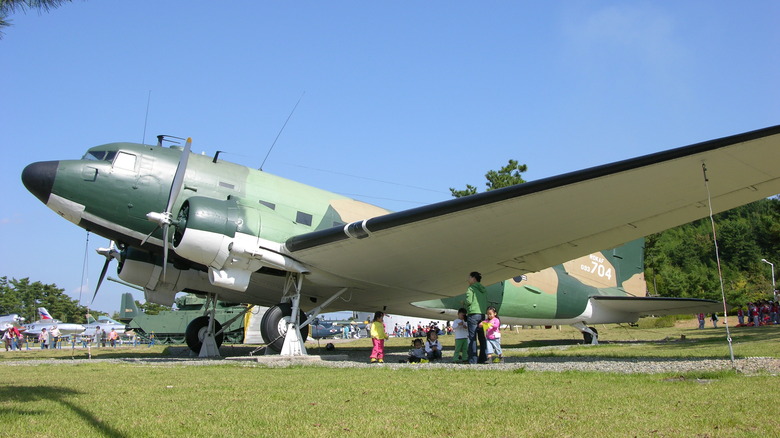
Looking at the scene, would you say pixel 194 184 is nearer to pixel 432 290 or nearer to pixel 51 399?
pixel 432 290

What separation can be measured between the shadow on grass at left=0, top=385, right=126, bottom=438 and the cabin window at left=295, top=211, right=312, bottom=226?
6.71m

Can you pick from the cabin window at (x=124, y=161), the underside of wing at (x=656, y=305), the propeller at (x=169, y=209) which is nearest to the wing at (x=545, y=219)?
the propeller at (x=169, y=209)

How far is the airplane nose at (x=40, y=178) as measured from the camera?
11.6 meters

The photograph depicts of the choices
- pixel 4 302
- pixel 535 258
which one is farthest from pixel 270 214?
pixel 4 302

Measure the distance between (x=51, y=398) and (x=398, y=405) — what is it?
3.33m

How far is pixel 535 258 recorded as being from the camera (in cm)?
1166

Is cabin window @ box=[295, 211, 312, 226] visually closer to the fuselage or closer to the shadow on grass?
Answer: the fuselage

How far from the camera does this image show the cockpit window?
12.2 meters

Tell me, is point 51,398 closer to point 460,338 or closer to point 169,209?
point 169,209

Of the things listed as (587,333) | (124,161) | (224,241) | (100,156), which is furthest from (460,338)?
(587,333)

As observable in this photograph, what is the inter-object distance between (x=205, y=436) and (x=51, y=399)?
261 centimetres

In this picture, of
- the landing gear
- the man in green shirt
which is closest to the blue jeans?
the man in green shirt

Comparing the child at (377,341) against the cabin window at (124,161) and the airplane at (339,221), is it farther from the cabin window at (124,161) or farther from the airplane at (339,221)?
the cabin window at (124,161)

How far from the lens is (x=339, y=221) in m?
13.6
